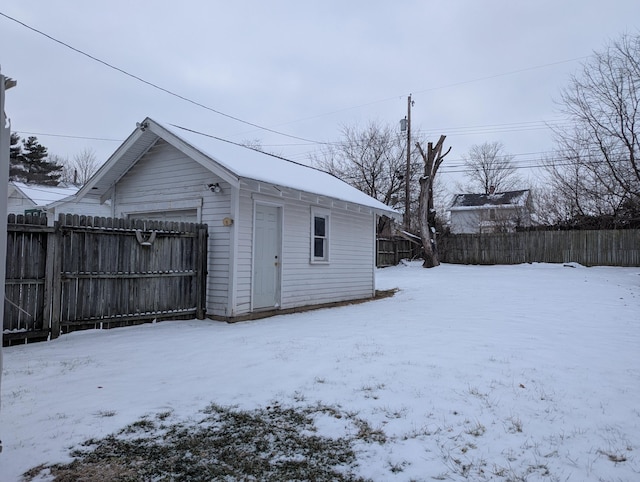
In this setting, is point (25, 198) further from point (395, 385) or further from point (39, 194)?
point (395, 385)

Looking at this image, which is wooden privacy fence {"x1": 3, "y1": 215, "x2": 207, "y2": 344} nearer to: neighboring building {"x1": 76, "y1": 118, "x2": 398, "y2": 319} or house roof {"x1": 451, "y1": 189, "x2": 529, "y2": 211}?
neighboring building {"x1": 76, "y1": 118, "x2": 398, "y2": 319}

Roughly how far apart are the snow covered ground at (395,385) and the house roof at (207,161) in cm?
287

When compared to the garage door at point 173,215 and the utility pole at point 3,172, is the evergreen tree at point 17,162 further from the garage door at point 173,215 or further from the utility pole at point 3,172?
the utility pole at point 3,172

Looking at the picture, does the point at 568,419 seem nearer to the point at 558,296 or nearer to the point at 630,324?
the point at 630,324

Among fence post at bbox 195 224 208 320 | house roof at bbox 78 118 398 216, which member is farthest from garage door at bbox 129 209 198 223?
house roof at bbox 78 118 398 216

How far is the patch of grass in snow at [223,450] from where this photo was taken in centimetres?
255

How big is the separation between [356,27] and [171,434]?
50.8 feet

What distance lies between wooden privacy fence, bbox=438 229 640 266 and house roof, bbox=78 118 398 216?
13.9 meters

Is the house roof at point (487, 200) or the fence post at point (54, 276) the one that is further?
the house roof at point (487, 200)

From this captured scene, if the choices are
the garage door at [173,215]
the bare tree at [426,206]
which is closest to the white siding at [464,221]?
the bare tree at [426,206]

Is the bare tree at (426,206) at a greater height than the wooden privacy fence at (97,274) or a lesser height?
greater

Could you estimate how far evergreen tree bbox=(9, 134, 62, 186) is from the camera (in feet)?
127

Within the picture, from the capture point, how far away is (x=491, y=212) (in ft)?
91.6

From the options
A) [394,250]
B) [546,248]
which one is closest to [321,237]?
[394,250]
